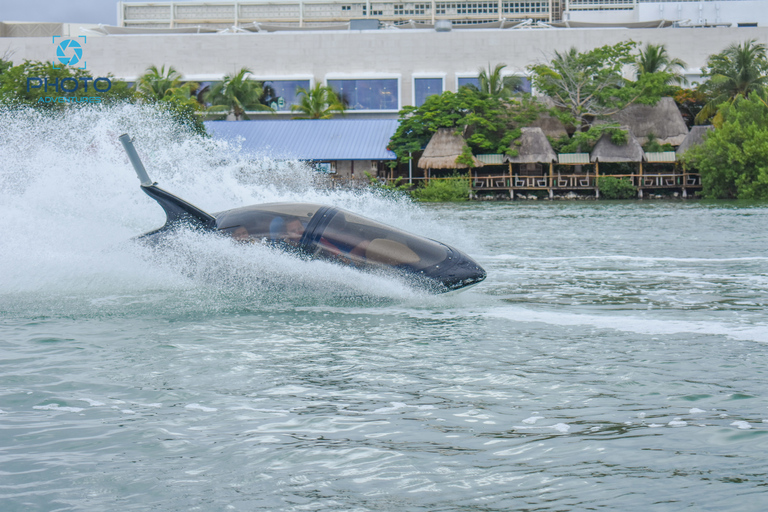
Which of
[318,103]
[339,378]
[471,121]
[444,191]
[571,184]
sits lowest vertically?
[339,378]

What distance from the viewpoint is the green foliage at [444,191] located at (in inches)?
2110

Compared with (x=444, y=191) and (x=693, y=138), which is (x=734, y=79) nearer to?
(x=693, y=138)

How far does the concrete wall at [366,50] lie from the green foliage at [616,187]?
59.9 feet

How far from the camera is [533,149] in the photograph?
183ft

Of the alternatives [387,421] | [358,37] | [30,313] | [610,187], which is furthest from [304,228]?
[358,37]

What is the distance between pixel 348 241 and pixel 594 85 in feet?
172

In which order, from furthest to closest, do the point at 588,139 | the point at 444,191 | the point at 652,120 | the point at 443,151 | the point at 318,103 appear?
the point at 318,103, the point at 652,120, the point at 588,139, the point at 443,151, the point at 444,191

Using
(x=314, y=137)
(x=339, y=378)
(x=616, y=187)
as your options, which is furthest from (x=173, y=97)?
(x=339, y=378)

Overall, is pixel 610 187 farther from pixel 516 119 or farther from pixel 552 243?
pixel 552 243

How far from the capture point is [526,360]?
26.8 feet

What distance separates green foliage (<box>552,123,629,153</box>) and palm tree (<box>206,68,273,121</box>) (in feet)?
85.1

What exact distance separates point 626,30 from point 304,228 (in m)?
68.7

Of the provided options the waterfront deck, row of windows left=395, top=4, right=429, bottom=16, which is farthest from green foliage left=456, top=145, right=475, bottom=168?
row of windows left=395, top=4, right=429, bottom=16

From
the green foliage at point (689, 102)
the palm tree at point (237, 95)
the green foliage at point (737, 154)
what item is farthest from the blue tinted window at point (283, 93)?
the green foliage at point (737, 154)
